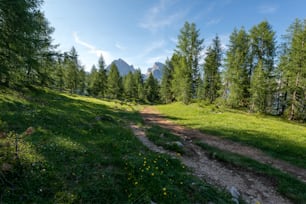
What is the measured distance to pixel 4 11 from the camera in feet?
25.4

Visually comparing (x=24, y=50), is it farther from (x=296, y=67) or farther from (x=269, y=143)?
(x=296, y=67)

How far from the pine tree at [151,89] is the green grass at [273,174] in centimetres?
6223

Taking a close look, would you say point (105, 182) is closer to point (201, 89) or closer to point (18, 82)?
point (18, 82)

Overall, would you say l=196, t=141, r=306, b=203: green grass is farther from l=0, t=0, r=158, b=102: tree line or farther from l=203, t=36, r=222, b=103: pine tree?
l=203, t=36, r=222, b=103: pine tree

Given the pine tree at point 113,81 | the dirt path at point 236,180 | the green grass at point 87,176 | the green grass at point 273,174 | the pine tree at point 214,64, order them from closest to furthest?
the green grass at point 87,176 → the dirt path at point 236,180 → the green grass at point 273,174 → the pine tree at point 214,64 → the pine tree at point 113,81

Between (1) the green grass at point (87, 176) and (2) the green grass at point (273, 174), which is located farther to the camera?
(2) the green grass at point (273, 174)

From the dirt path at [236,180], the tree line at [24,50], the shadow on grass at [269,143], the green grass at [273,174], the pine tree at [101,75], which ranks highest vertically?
the pine tree at [101,75]

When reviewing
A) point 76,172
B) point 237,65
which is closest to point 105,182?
point 76,172

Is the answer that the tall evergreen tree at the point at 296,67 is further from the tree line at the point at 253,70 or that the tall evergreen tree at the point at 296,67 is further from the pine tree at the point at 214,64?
the pine tree at the point at 214,64

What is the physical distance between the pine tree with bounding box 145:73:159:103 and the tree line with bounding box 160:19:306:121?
102 feet

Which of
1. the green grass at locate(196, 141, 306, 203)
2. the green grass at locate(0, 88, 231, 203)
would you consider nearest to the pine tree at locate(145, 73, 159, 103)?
the green grass at locate(196, 141, 306, 203)

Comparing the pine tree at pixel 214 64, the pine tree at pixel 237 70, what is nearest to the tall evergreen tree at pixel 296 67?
the pine tree at pixel 237 70

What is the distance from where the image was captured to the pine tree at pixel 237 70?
33875mm

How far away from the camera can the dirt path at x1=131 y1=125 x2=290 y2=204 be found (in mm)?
6539
